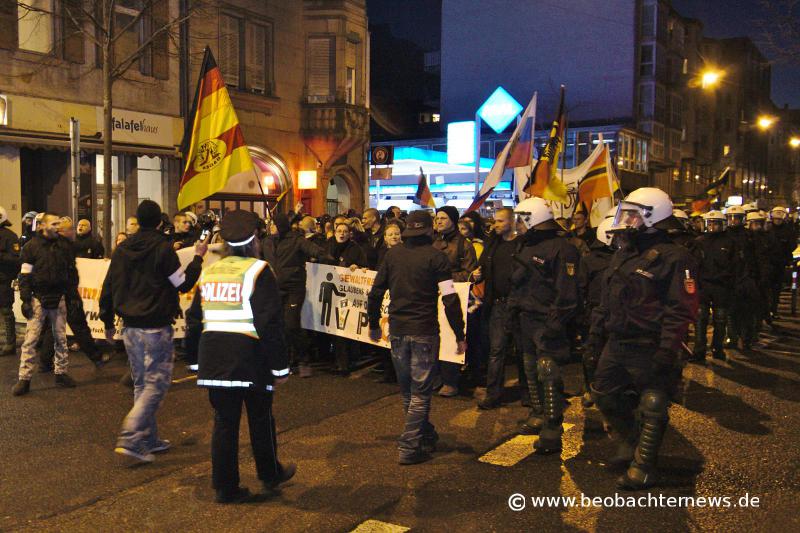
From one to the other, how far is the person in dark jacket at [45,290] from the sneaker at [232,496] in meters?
4.34

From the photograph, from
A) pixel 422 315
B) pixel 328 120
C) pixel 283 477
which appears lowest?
pixel 283 477

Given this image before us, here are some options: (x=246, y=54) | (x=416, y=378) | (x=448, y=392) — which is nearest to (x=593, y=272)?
(x=448, y=392)

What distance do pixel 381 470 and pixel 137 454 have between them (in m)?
1.89

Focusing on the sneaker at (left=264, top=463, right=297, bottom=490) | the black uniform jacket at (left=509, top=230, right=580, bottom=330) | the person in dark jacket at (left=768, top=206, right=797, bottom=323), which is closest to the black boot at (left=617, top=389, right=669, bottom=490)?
the black uniform jacket at (left=509, top=230, right=580, bottom=330)

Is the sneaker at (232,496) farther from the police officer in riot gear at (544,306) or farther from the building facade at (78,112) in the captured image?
the building facade at (78,112)

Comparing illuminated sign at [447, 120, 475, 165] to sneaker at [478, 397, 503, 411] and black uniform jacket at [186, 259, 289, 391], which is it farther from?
black uniform jacket at [186, 259, 289, 391]

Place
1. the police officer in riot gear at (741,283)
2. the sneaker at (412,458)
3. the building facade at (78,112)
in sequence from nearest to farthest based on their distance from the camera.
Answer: the sneaker at (412,458) < the police officer in riot gear at (741,283) < the building facade at (78,112)

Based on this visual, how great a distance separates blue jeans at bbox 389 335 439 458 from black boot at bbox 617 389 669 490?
5.22ft

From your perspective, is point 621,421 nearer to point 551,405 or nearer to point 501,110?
point 551,405

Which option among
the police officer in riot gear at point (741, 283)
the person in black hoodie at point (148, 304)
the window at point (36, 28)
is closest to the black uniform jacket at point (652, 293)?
the person in black hoodie at point (148, 304)

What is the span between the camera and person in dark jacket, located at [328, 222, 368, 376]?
9.77 meters

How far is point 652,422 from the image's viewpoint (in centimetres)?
540

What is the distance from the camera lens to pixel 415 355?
20.2ft

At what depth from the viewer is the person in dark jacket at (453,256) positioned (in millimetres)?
8516
